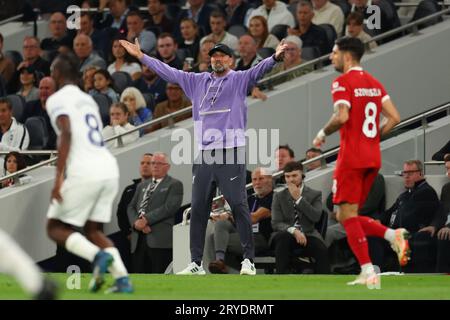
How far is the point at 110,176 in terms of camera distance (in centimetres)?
1150

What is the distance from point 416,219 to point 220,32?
5350 millimetres

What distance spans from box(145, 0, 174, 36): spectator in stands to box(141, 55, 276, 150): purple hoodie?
7624 millimetres

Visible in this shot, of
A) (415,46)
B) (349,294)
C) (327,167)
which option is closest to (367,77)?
(349,294)

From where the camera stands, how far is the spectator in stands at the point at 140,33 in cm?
2212

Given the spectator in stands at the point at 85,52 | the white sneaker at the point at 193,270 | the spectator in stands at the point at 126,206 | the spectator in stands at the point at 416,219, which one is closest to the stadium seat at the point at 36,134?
the spectator in stands at the point at 85,52

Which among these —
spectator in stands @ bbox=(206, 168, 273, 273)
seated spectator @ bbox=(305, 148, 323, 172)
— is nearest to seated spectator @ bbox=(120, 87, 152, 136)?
seated spectator @ bbox=(305, 148, 323, 172)

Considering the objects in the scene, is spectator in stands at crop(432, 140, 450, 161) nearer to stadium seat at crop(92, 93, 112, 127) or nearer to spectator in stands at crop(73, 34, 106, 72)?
stadium seat at crop(92, 93, 112, 127)

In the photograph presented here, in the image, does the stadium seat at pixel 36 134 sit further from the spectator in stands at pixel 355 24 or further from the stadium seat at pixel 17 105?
the spectator in stands at pixel 355 24

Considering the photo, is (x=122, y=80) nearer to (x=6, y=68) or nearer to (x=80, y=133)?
(x=6, y=68)

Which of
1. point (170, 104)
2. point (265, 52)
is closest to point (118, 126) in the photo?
point (170, 104)

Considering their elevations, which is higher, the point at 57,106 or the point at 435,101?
the point at 435,101

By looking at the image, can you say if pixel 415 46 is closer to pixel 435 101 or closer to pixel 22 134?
pixel 435 101

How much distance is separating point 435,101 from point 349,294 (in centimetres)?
972
